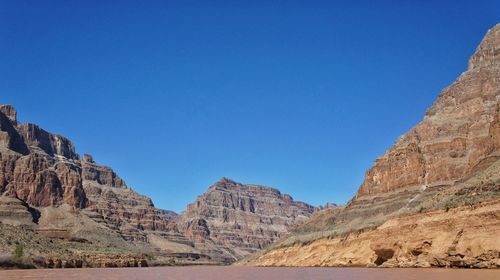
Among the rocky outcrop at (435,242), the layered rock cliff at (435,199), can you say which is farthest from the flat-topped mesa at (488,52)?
the rocky outcrop at (435,242)

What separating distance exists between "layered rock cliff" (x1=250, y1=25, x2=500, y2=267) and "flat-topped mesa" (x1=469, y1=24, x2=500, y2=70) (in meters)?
0.26

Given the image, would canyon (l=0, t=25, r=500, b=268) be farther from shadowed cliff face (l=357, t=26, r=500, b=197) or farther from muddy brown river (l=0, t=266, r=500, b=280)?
muddy brown river (l=0, t=266, r=500, b=280)

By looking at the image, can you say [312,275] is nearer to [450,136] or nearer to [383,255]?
[383,255]

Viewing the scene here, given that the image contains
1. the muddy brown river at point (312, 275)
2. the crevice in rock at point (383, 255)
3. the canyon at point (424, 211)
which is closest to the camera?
the muddy brown river at point (312, 275)

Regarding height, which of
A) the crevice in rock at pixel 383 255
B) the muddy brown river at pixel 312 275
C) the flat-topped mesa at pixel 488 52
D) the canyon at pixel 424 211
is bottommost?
the muddy brown river at pixel 312 275

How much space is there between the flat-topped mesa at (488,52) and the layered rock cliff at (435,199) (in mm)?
259

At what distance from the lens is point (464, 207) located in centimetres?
6875

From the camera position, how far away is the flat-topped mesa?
162875 millimetres

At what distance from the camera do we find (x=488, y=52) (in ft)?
543

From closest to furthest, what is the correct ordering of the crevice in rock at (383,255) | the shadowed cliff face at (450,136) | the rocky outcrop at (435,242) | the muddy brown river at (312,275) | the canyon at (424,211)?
the muddy brown river at (312,275), the rocky outcrop at (435,242), the canyon at (424,211), the crevice in rock at (383,255), the shadowed cliff face at (450,136)

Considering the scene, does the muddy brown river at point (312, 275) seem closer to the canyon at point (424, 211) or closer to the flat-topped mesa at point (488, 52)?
the canyon at point (424, 211)

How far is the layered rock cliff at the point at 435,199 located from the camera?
65.7 metres

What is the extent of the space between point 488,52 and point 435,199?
303 ft

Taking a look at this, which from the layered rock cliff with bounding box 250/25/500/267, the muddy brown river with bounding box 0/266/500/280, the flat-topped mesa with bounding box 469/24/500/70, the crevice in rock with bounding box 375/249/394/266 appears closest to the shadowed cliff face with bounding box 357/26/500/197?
the flat-topped mesa with bounding box 469/24/500/70
